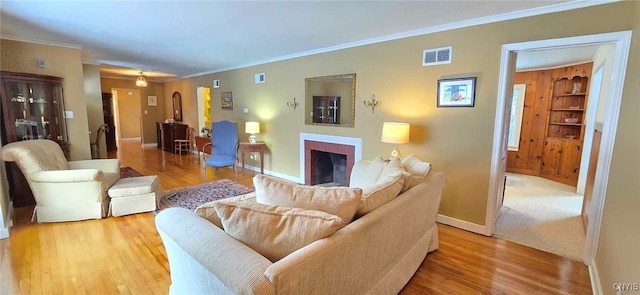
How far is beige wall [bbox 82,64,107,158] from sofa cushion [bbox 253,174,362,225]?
21.0ft

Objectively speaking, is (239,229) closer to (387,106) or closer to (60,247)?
(60,247)

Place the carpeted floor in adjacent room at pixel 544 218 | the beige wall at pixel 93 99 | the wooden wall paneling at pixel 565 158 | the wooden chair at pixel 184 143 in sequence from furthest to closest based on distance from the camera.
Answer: the wooden chair at pixel 184 143 < the beige wall at pixel 93 99 < the wooden wall paneling at pixel 565 158 < the carpeted floor in adjacent room at pixel 544 218

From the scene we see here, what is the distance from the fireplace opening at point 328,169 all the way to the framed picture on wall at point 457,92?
6.46 feet

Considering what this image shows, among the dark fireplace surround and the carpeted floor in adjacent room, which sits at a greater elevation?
the dark fireplace surround

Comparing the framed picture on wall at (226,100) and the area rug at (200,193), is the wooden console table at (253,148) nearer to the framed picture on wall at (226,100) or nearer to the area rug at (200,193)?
the area rug at (200,193)

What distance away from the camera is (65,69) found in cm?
422

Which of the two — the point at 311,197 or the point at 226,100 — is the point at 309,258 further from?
the point at 226,100

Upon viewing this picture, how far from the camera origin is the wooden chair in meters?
7.82

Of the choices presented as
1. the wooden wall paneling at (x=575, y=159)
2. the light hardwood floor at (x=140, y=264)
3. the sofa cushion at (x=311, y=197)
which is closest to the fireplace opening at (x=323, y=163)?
the light hardwood floor at (x=140, y=264)

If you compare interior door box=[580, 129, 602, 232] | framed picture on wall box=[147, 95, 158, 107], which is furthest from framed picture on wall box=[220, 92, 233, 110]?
interior door box=[580, 129, 602, 232]

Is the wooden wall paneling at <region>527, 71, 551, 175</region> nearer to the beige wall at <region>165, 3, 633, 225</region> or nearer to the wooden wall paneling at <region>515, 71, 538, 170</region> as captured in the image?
the wooden wall paneling at <region>515, 71, 538, 170</region>

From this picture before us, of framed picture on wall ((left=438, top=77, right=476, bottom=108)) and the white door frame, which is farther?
framed picture on wall ((left=438, top=77, right=476, bottom=108))

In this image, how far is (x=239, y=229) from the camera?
1322 mm

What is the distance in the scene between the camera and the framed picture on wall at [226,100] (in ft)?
21.5
